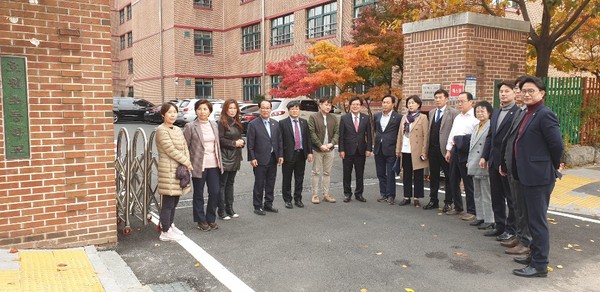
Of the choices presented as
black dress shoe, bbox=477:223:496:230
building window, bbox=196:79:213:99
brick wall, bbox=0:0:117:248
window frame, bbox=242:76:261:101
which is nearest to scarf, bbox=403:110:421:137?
black dress shoe, bbox=477:223:496:230

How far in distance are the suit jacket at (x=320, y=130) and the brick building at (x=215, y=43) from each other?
1944 centimetres

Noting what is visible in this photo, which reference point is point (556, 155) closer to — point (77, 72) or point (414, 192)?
point (414, 192)

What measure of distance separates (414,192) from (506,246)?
2.21m

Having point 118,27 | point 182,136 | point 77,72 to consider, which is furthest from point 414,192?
point 118,27

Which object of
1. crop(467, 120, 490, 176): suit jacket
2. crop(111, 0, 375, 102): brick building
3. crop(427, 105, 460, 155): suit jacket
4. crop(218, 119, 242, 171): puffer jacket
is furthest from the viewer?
crop(111, 0, 375, 102): brick building

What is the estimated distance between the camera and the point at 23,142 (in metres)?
5.07

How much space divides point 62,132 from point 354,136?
4.46 m

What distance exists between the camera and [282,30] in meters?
29.0

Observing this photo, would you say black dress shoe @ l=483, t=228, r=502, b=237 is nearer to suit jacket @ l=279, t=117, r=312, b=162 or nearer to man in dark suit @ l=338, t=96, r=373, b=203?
man in dark suit @ l=338, t=96, r=373, b=203

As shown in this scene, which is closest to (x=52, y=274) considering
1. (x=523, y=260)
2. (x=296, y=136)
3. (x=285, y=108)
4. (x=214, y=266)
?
(x=214, y=266)

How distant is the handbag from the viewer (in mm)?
5887

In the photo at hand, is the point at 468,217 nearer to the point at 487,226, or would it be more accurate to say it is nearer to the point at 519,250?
the point at 487,226

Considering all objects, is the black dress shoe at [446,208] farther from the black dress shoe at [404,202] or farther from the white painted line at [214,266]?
the white painted line at [214,266]

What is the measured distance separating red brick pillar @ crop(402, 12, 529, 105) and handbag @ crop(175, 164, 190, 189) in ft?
18.7
